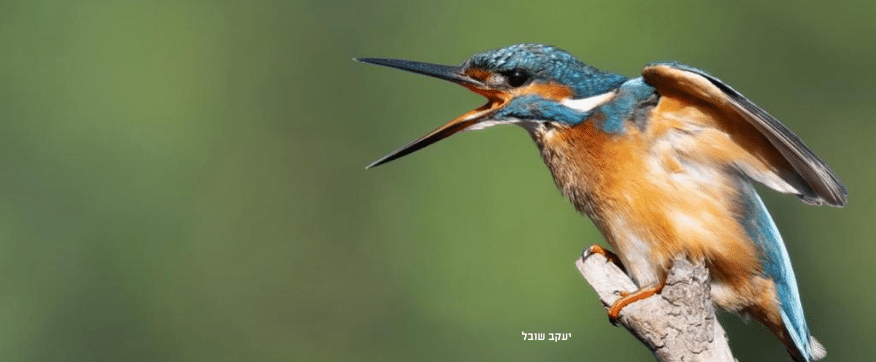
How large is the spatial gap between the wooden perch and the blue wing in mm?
325

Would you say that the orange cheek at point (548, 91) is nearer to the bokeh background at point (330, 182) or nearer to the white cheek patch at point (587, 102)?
the white cheek patch at point (587, 102)

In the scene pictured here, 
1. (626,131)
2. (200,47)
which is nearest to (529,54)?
(626,131)

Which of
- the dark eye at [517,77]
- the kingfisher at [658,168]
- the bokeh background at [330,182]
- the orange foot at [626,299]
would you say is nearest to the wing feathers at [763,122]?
the kingfisher at [658,168]

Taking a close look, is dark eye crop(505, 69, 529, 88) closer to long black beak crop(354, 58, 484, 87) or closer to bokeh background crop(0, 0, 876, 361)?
long black beak crop(354, 58, 484, 87)

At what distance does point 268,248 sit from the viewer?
24.8 ft

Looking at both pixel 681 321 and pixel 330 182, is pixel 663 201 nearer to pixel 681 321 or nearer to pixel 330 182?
pixel 681 321

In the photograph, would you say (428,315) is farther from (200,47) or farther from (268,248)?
(200,47)

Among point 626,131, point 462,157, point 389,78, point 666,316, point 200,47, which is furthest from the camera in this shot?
point 200,47

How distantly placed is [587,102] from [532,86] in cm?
16

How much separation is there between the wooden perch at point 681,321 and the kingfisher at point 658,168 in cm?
12

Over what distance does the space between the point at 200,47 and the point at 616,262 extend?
480 centimetres

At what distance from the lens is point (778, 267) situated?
3.72 meters

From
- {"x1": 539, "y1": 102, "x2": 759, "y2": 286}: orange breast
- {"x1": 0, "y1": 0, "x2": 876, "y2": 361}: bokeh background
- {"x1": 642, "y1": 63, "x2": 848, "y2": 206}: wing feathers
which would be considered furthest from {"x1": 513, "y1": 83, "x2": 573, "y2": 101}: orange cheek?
{"x1": 0, "y1": 0, "x2": 876, "y2": 361}: bokeh background

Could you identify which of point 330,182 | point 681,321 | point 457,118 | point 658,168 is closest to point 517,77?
point 457,118
